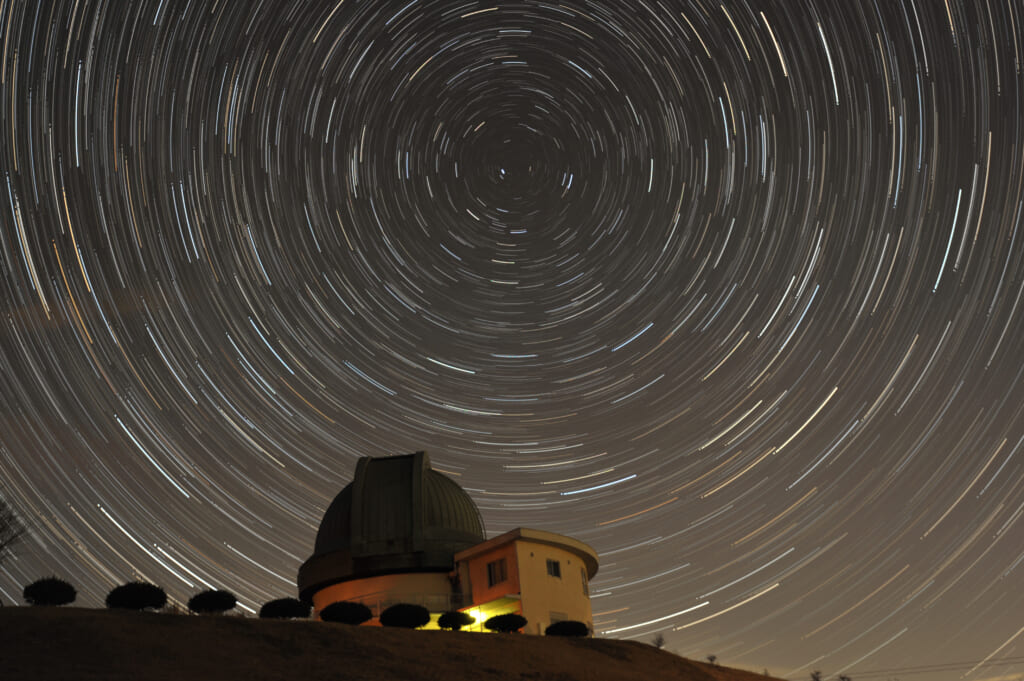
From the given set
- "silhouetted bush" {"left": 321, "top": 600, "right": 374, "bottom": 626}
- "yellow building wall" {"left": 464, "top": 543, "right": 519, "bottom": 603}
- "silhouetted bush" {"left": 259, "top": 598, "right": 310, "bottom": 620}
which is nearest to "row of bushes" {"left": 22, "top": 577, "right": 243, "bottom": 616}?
"silhouetted bush" {"left": 259, "top": 598, "right": 310, "bottom": 620}

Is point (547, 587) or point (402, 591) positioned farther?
point (402, 591)

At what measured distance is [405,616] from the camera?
27500 mm

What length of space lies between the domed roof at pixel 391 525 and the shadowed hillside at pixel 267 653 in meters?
8.69

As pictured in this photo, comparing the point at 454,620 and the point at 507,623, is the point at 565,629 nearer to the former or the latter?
the point at 507,623

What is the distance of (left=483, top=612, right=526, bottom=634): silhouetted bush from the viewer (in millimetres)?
28938

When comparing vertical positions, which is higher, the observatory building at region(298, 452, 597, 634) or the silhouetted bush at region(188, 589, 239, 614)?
the observatory building at region(298, 452, 597, 634)

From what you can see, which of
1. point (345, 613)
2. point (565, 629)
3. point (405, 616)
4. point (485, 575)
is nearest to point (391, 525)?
point (485, 575)

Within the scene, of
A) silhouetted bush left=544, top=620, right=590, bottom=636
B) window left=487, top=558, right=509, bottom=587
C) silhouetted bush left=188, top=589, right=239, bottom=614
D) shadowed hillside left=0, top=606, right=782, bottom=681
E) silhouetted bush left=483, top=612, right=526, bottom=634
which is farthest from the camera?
window left=487, top=558, right=509, bottom=587

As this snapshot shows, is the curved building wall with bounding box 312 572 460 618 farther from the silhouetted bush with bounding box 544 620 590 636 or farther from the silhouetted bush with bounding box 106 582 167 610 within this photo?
the silhouetted bush with bounding box 106 582 167 610

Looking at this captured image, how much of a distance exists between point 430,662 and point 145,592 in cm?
821

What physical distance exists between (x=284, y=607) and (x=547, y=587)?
9.93 m

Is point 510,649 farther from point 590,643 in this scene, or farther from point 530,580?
point 530,580

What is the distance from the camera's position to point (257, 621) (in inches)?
888

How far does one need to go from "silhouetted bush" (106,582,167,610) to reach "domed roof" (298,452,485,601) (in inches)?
413
